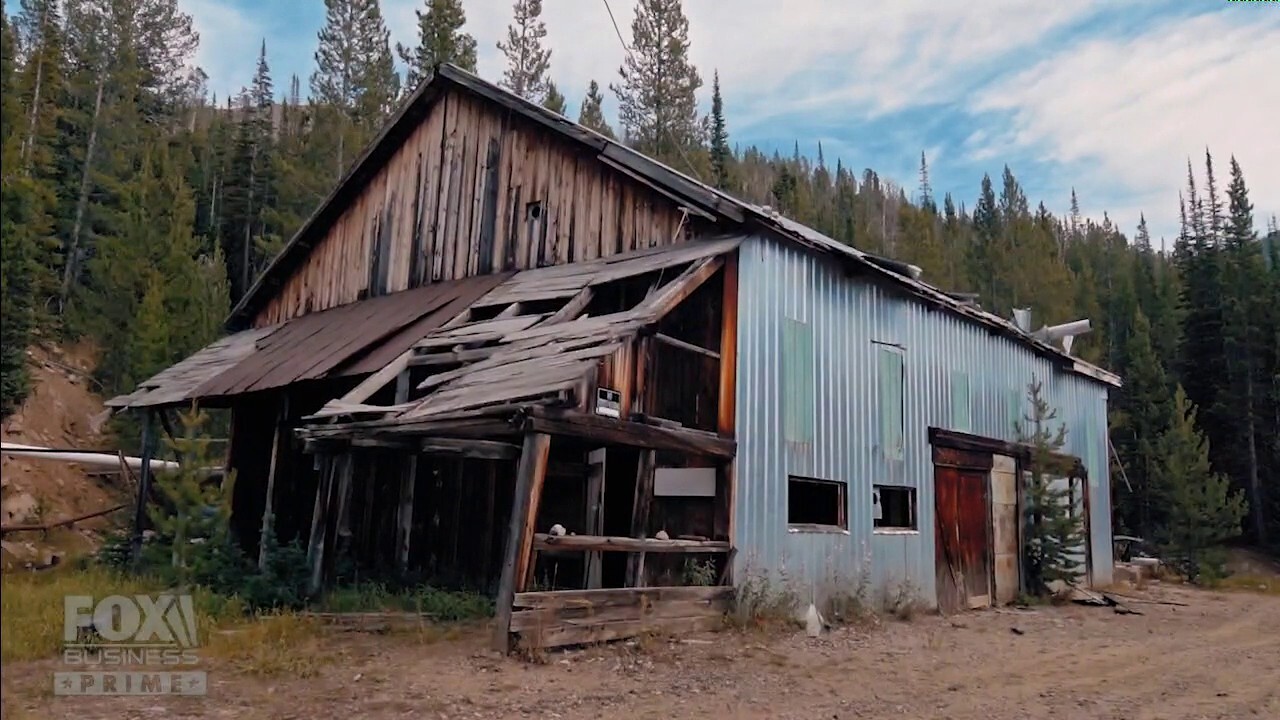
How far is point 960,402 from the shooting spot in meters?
16.4

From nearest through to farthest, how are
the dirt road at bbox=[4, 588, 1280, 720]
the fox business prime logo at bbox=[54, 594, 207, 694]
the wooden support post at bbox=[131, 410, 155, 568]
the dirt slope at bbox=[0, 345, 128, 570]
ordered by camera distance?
the dirt road at bbox=[4, 588, 1280, 720] → the fox business prime logo at bbox=[54, 594, 207, 694] → the wooden support post at bbox=[131, 410, 155, 568] → the dirt slope at bbox=[0, 345, 128, 570]

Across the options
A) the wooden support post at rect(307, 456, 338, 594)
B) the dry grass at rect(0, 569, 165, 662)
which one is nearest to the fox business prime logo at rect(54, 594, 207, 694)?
the dry grass at rect(0, 569, 165, 662)

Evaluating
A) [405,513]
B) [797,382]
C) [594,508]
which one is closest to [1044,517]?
[797,382]

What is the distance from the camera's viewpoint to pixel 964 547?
625 inches

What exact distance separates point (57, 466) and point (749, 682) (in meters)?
25.1

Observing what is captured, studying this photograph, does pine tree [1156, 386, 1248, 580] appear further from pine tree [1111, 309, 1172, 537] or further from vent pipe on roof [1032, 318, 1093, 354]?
pine tree [1111, 309, 1172, 537]

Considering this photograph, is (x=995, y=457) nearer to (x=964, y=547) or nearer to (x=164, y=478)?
(x=964, y=547)

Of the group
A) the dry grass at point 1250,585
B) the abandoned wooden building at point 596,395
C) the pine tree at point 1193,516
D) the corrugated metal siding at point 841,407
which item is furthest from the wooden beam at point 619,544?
the dry grass at point 1250,585

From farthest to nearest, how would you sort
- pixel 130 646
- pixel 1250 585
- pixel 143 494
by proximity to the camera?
pixel 1250 585 → pixel 143 494 → pixel 130 646

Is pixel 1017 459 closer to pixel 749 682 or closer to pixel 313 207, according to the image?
pixel 749 682

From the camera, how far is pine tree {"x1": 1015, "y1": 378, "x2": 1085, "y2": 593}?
57.2 ft

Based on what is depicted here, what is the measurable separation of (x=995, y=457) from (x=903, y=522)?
353 centimetres

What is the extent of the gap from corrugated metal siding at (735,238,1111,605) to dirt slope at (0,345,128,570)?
49.7 feet

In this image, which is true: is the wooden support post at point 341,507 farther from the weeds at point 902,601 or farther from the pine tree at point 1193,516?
the pine tree at point 1193,516
